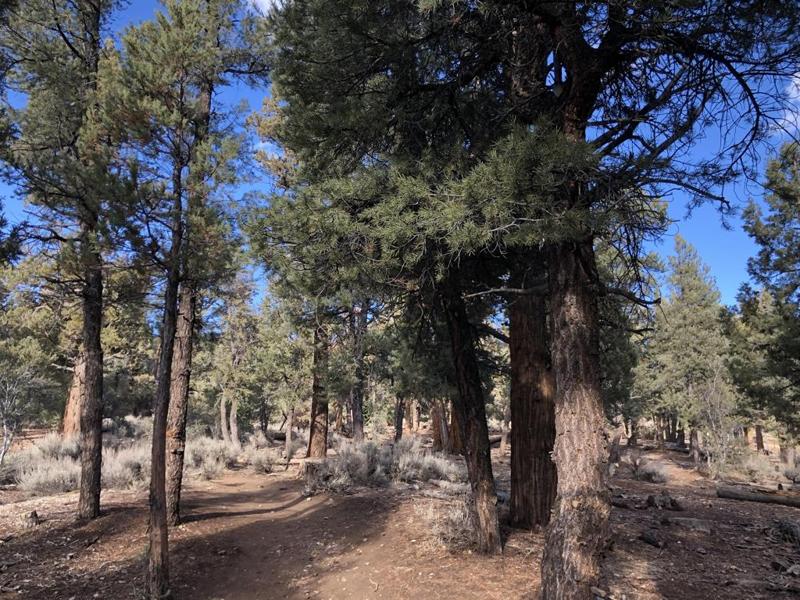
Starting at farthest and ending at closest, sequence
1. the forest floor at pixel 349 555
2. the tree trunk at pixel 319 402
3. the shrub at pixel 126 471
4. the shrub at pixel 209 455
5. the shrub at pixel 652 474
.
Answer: the shrub at pixel 652 474 < the shrub at pixel 209 455 < the tree trunk at pixel 319 402 < the shrub at pixel 126 471 < the forest floor at pixel 349 555

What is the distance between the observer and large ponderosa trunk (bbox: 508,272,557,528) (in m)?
6.55

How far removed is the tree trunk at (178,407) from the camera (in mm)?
8117

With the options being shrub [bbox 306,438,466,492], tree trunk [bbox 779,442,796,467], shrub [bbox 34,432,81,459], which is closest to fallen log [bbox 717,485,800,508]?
shrub [bbox 306,438,466,492]

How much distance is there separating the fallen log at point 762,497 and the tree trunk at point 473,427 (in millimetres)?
9090

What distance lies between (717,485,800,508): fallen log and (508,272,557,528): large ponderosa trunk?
8.00 metres

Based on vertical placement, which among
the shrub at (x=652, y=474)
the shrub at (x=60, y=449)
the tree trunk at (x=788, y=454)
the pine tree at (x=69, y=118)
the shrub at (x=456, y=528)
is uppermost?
the pine tree at (x=69, y=118)

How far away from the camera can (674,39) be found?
157 inches

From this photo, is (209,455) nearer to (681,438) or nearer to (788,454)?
(788,454)

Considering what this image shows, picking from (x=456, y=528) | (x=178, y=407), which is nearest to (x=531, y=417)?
(x=456, y=528)

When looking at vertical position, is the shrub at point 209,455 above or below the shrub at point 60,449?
below

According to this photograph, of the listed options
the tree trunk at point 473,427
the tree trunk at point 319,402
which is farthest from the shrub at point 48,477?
the tree trunk at point 473,427

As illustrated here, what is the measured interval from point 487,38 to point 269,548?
7506 mm

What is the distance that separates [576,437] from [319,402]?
12.3 meters

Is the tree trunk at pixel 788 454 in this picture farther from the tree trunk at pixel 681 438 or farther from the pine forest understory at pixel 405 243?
the pine forest understory at pixel 405 243
